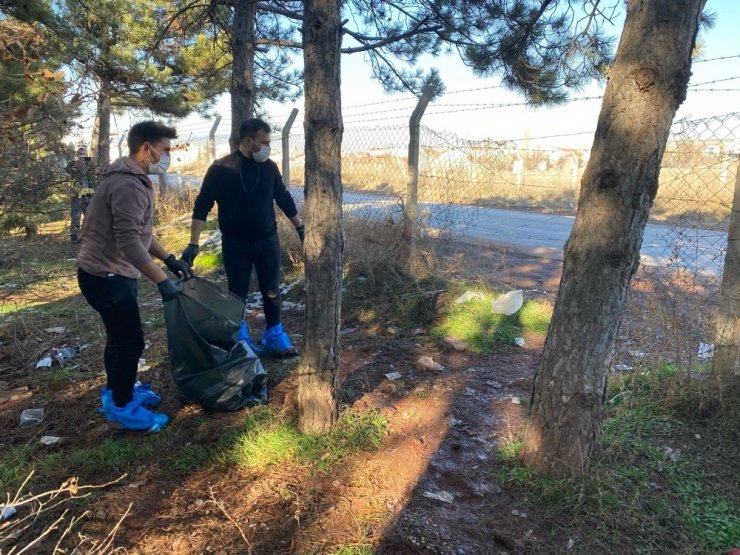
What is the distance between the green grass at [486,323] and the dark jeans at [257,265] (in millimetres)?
1595

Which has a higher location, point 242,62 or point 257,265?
point 242,62

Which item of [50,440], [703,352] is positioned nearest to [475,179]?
[703,352]

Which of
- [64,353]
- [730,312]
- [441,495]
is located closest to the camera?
[441,495]

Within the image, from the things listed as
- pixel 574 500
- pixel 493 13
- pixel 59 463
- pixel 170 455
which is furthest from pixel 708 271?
pixel 59 463

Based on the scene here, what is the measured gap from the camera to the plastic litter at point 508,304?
4996mm

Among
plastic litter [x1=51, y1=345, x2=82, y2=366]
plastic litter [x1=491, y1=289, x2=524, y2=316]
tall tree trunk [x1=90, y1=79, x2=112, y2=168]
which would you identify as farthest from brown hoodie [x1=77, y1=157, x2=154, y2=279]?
tall tree trunk [x1=90, y1=79, x2=112, y2=168]

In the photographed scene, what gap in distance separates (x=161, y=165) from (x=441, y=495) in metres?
2.41

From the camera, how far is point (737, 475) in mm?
2572

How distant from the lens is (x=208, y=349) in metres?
3.00

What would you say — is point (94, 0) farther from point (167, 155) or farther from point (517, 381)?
point (517, 381)

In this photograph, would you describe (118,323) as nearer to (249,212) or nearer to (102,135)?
(249,212)

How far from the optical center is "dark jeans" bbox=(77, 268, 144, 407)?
2.83m

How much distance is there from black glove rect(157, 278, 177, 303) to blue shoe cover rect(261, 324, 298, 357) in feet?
4.17

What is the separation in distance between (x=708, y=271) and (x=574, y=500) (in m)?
6.65
